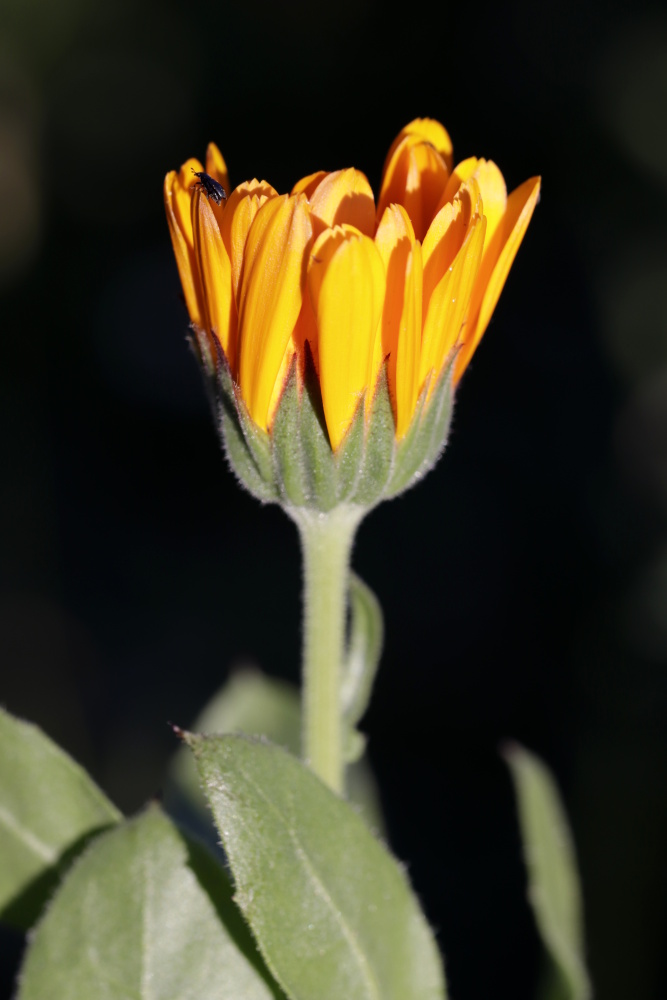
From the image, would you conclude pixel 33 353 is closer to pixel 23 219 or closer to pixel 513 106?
pixel 23 219

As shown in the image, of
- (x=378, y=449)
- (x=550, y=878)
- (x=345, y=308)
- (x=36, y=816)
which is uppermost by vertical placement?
(x=345, y=308)

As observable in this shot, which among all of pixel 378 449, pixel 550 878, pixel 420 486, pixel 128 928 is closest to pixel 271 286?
pixel 378 449

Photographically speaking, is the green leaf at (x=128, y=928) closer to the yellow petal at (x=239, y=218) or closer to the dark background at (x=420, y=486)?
the yellow petal at (x=239, y=218)

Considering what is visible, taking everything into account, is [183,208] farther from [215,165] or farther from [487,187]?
[487,187]

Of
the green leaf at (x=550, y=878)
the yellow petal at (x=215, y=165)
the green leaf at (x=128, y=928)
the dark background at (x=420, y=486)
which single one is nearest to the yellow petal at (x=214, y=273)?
the yellow petal at (x=215, y=165)

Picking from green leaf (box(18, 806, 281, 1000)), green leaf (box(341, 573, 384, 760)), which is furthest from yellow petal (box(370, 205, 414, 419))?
green leaf (box(18, 806, 281, 1000))

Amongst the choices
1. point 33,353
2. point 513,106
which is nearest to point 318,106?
point 513,106
